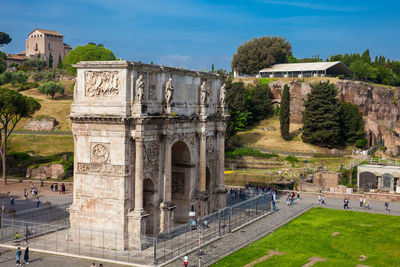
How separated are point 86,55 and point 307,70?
55.8m

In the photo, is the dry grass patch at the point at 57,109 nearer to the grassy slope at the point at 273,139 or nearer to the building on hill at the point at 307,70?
the grassy slope at the point at 273,139

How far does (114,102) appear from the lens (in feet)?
106

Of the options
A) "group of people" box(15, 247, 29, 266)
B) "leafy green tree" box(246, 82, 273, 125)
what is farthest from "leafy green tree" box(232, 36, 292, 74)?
"group of people" box(15, 247, 29, 266)

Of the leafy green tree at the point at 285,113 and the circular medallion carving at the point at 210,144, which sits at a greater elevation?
the leafy green tree at the point at 285,113

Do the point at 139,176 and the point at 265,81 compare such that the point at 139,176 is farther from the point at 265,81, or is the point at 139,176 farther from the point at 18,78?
the point at 18,78

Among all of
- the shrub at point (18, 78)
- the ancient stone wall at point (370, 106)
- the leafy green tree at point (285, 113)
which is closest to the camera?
the leafy green tree at point (285, 113)

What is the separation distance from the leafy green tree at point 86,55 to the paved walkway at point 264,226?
8196 cm

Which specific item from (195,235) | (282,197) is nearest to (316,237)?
(195,235)

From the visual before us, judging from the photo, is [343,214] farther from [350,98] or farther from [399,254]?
[350,98]

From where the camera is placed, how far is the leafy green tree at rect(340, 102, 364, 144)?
76000 mm

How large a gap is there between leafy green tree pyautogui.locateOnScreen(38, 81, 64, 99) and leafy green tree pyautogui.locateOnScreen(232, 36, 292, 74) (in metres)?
37.7

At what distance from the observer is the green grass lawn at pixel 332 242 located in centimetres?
3120

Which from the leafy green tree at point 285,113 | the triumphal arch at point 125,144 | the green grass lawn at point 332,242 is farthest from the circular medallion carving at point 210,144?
the leafy green tree at point 285,113

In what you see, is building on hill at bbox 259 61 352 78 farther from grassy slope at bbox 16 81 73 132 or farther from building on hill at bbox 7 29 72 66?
building on hill at bbox 7 29 72 66
